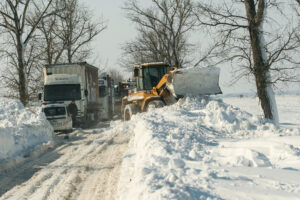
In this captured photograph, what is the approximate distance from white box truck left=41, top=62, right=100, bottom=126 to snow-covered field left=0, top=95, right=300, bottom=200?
774 centimetres

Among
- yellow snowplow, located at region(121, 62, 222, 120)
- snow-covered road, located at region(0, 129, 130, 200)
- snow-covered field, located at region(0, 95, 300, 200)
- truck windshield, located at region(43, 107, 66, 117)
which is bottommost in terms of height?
snow-covered road, located at region(0, 129, 130, 200)

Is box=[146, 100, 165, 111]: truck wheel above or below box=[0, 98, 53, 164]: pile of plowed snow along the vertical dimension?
above

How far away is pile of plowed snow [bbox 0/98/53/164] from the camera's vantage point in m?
9.18

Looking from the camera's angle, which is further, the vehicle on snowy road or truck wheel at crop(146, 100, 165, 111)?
the vehicle on snowy road

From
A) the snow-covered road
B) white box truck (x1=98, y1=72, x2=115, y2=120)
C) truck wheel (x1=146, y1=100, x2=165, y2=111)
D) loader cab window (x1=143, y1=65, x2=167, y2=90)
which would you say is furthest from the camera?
white box truck (x1=98, y1=72, x2=115, y2=120)

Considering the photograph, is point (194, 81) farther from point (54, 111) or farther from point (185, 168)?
point (185, 168)

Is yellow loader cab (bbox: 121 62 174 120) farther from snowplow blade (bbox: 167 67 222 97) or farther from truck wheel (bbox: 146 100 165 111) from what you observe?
snowplow blade (bbox: 167 67 222 97)

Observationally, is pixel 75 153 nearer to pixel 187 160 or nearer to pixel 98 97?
pixel 187 160

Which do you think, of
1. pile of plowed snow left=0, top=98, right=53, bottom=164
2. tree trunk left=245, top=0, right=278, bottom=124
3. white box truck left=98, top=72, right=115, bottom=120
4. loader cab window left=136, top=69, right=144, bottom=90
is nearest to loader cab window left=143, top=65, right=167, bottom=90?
loader cab window left=136, top=69, right=144, bottom=90

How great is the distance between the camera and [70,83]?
Result: 1814 centimetres

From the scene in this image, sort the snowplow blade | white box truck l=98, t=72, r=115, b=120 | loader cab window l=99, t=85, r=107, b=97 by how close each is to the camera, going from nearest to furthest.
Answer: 1. the snowplow blade
2. white box truck l=98, t=72, r=115, b=120
3. loader cab window l=99, t=85, r=107, b=97

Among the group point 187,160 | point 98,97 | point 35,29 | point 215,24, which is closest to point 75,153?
point 187,160

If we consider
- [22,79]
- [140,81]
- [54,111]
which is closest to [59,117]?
[54,111]

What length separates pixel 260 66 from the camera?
12750 mm
